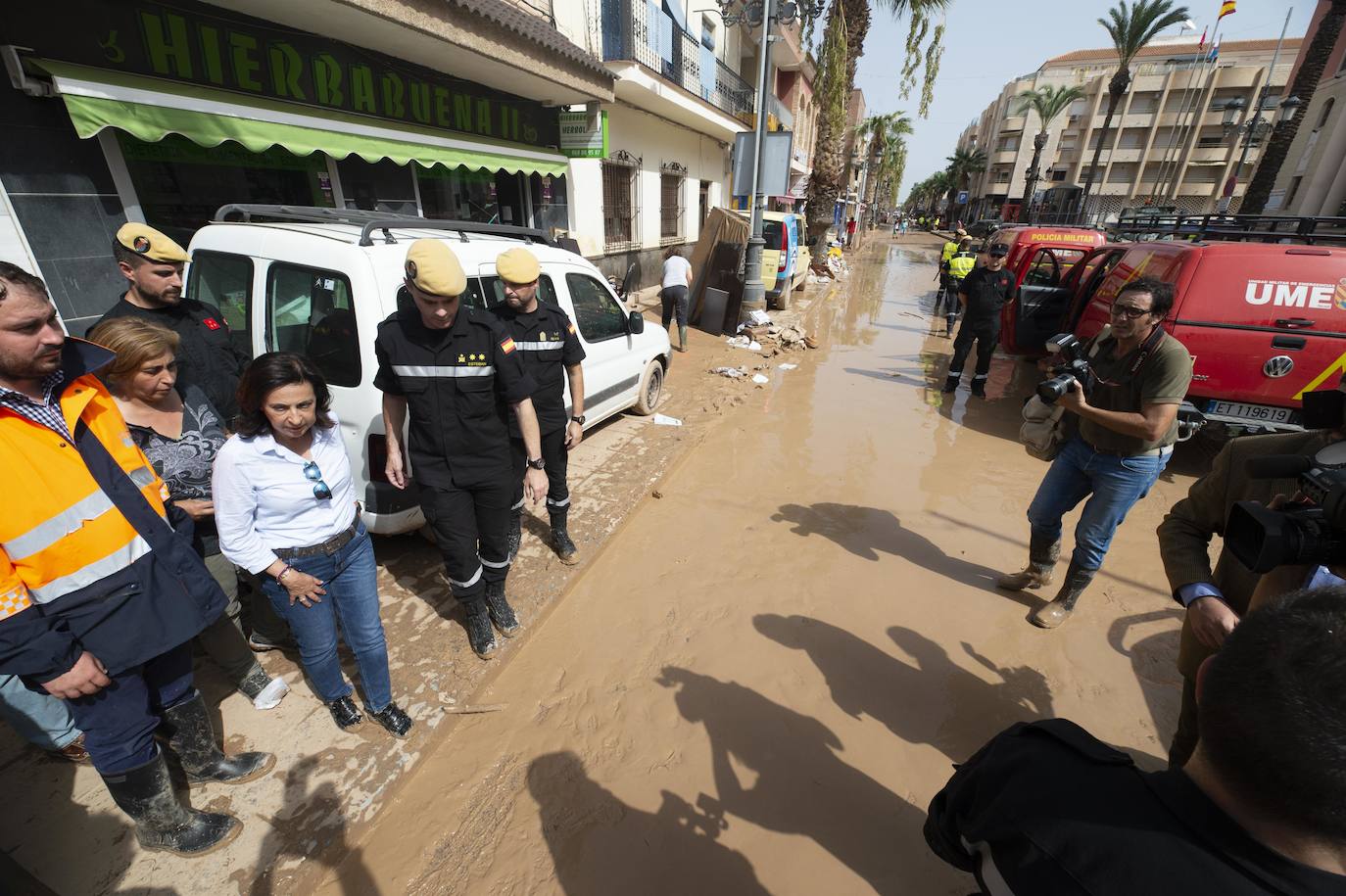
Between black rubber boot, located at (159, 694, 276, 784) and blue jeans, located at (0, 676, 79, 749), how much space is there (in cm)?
32

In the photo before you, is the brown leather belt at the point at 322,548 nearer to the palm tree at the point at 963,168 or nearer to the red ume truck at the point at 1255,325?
the red ume truck at the point at 1255,325

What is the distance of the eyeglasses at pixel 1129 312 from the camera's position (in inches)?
101

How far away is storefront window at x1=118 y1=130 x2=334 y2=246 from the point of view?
491 centimetres

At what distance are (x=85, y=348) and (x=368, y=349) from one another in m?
1.20

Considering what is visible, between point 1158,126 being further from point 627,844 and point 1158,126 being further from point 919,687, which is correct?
point 627,844

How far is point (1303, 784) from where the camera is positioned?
66 cm

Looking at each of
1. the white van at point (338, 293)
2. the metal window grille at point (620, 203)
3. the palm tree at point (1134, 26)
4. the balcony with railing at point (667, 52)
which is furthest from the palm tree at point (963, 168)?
the white van at point (338, 293)

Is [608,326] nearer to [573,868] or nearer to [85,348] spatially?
[85,348]

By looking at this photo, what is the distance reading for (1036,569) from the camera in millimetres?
3439

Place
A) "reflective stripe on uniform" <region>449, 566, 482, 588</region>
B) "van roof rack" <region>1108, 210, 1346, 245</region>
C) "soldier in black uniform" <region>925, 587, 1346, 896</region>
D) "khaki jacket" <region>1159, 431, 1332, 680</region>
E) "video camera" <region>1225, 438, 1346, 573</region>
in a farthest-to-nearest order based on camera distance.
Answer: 1. "van roof rack" <region>1108, 210, 1346, 245</region>
2. "reflective stripe on uniform" <region>449, 566, 482, 588</region>
3. "khaki jacket" <region>1159, 431, 1332, 680</region>
4. "video camera" <region>1225, 438, 1346, 573</region>
5. "soldier in black uniform" <region>925, 587, 1346, 896</region>

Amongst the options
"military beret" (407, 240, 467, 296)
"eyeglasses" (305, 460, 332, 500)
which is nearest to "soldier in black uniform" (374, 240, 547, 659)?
"military beret" (407, 240, 467, 296)

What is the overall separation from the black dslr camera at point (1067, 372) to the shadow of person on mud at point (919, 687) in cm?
150

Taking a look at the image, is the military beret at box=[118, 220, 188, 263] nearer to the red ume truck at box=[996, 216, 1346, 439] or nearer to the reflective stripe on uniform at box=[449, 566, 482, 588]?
the reflective stripe on uniform at box=[449, 566, 482, 588]

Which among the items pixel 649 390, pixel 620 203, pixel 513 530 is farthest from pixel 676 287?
pixel 513 530
